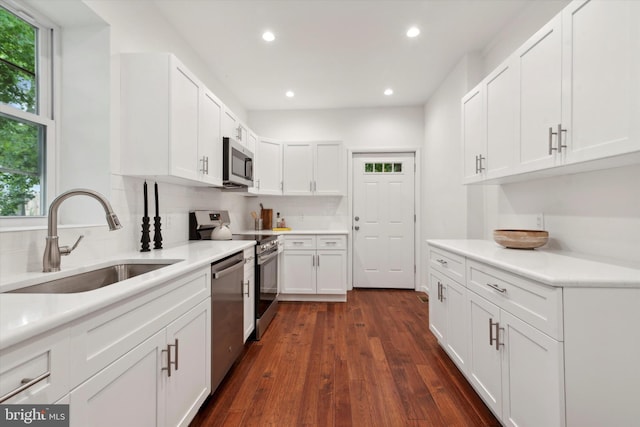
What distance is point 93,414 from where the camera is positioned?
87 centimetres

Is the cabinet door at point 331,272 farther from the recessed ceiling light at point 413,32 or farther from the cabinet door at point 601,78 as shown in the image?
the cabinet door at point 601,78

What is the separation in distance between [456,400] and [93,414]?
1883 mm

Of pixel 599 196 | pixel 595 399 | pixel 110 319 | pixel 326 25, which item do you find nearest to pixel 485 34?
pixel 326 25

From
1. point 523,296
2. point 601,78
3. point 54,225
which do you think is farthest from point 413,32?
point 54,225

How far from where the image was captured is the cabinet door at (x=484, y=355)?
59.6 inches

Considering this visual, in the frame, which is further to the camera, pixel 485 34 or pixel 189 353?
pixel 485 34

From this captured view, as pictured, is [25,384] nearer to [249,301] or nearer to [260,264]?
[249,301]

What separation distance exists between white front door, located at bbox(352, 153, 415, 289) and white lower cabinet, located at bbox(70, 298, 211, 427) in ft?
9.96

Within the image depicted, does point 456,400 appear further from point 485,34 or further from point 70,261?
point 485,34

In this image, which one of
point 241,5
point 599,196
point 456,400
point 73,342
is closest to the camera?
point 73,342

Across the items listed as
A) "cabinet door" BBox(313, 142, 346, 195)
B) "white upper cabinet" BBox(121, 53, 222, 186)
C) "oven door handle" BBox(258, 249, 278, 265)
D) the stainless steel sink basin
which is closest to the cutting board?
"cabinet door" BBox(313, 142, 346, 195)

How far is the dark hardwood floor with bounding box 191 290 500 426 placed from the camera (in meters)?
1.63

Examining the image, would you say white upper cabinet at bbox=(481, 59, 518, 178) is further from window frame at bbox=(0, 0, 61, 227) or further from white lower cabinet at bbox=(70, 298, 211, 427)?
window frame at bbox=(0, 0, 61, 227)

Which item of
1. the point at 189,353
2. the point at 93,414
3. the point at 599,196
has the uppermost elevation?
the point at 599,196
